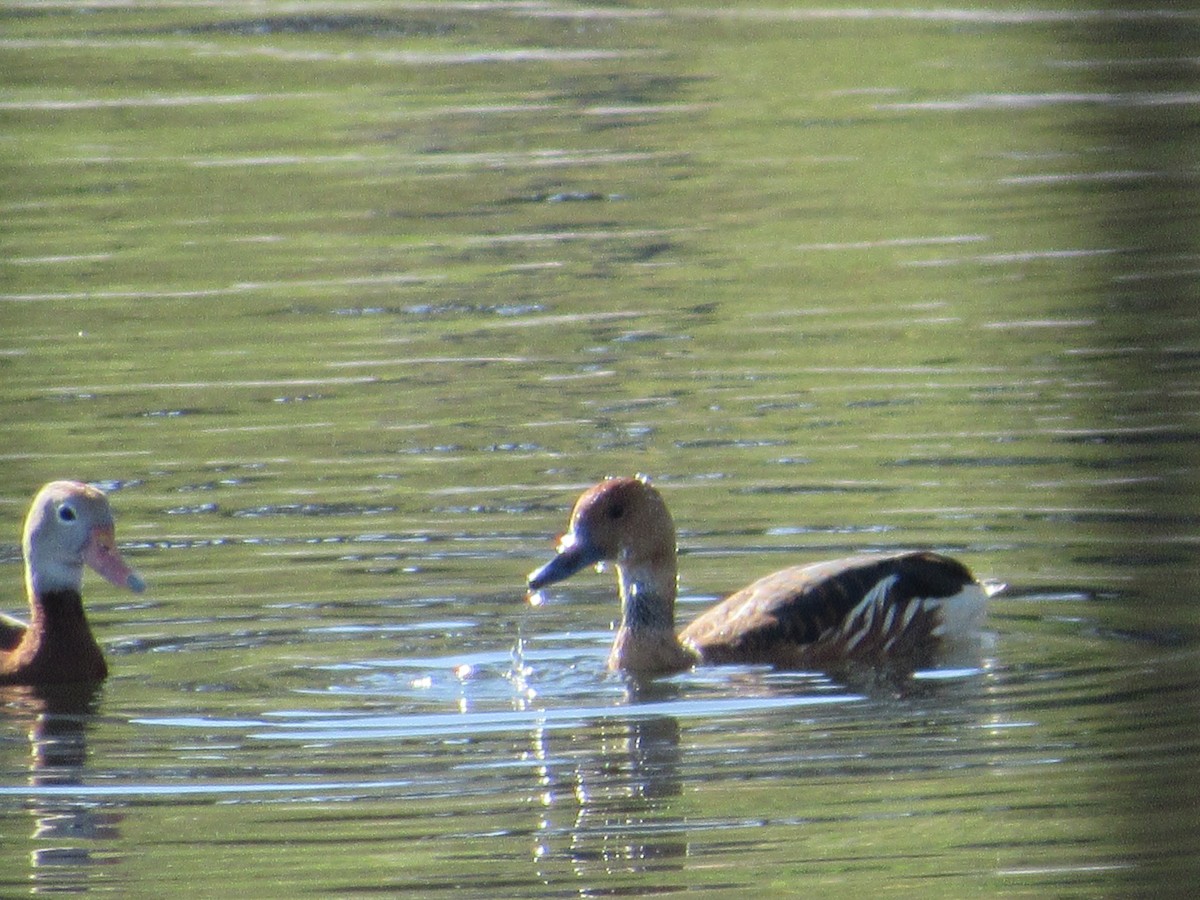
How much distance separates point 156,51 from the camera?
25344 millimetres

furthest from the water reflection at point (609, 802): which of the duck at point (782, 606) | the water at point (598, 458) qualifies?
the duck at point (782, 606)

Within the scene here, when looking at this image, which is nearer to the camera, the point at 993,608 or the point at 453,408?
the point at 993,608

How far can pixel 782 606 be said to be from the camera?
785 centimetres

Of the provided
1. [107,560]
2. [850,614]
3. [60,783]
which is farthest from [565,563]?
[60,783]

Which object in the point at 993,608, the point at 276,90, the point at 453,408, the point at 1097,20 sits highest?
the point at 276,90

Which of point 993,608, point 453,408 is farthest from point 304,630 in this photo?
point 453,408

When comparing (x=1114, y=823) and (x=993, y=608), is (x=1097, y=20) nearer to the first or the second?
(x=1114, y=823)

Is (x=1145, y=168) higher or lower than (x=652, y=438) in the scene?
higher

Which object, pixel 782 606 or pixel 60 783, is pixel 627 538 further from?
pixel 60 783

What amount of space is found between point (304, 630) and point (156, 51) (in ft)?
60.0

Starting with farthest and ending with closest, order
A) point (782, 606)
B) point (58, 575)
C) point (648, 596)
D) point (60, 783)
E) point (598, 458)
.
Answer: point (598, 458) < point (58, 575) < point (648, 596) < point (782, 606) < point (60, 783)

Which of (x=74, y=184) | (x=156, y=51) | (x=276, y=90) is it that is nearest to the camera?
Result: (x=74, y=184)

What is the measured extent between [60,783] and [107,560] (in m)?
1.64

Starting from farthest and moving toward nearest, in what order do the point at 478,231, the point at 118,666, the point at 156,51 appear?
the point at 156,51 → the point at 478,231 → the point at 118,666
